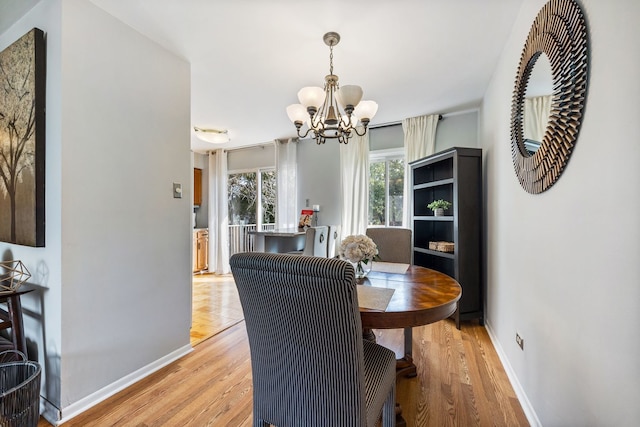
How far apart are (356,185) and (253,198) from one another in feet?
7.25

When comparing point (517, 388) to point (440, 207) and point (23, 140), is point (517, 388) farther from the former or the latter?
point (23, 140)

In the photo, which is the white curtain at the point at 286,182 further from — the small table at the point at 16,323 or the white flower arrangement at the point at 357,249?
the small table at the point at 16,323

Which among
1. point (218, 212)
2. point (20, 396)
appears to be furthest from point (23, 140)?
point (218, 212)

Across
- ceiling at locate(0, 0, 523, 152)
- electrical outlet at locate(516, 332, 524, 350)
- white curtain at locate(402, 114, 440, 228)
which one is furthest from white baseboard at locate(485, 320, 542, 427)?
ceiling at locate(0, 0, 523, 152)

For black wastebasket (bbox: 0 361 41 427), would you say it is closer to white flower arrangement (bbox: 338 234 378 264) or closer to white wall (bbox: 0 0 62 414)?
white wall (bbox: 0 0 62 414)

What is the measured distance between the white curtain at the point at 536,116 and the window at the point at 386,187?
227cm

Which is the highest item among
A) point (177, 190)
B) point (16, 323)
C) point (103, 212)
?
point (177, 190)

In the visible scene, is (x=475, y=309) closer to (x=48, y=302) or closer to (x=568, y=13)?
(x=568, y=13)

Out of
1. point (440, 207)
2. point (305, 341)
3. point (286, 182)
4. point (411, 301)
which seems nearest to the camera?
point (305, 341)

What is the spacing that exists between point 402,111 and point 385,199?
1.19 meters

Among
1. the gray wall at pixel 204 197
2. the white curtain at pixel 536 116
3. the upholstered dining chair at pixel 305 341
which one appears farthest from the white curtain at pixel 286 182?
the upholstered dining chair at pixel 305 341

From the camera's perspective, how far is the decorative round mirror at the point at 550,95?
1.05 meters

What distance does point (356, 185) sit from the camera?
13.1 ft

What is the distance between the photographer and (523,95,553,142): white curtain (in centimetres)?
131
